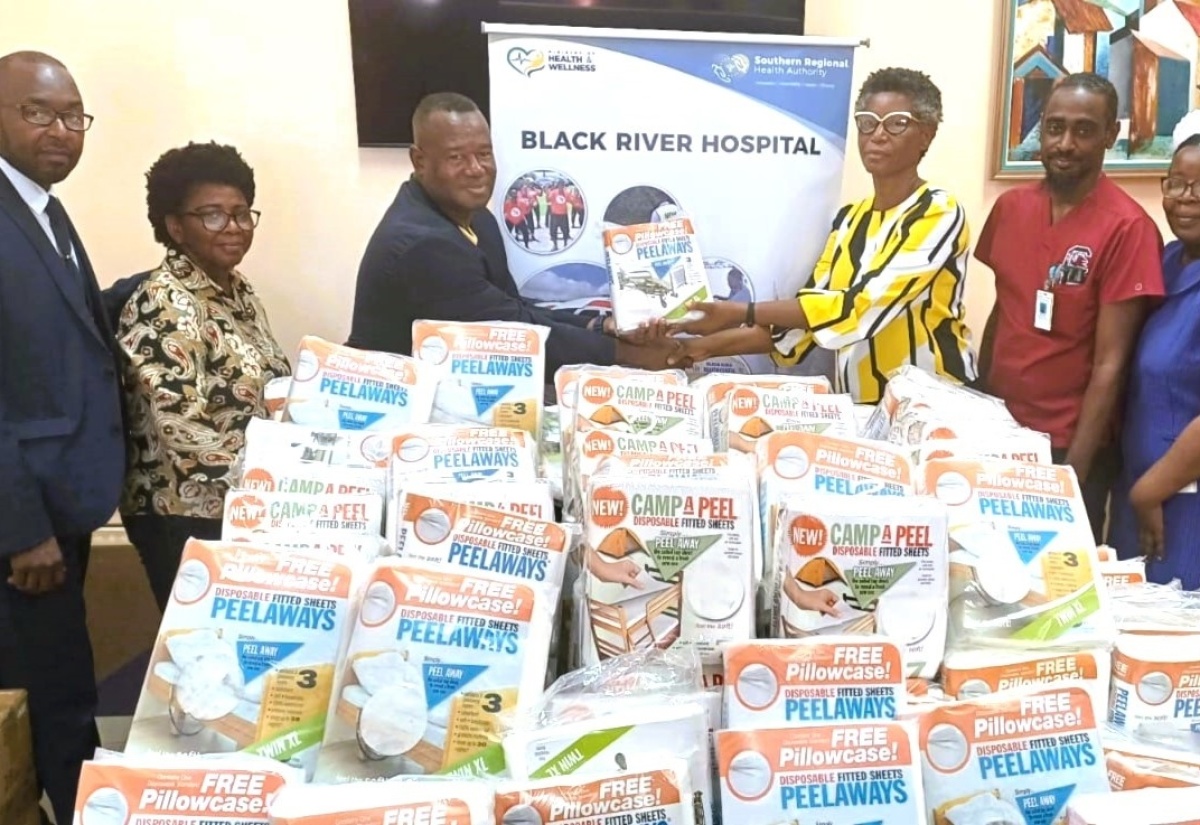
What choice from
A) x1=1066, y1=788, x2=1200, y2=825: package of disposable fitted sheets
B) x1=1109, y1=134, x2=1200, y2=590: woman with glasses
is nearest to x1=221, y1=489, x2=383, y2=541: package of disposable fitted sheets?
x1=1066, y1=788, x2=1200, y2=825: package of disposable fitted sheets

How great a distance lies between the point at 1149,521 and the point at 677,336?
3.91 ft

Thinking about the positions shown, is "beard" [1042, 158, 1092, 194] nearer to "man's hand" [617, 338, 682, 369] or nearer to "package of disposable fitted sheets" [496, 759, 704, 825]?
"man's hand" [617, 338, 682, 369]

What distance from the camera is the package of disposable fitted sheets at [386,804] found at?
85cm

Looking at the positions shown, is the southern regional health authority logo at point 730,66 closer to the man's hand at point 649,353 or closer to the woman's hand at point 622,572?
the man's hand at point 649,353

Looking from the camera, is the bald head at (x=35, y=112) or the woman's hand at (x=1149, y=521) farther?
the woman's hand at (x=1149, y=521)

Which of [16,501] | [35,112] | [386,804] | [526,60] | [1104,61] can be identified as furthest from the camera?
[1104,61]

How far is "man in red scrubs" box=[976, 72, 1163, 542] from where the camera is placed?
2.21 meters

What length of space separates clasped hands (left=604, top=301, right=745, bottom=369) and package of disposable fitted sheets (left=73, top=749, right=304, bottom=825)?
1.44 meters

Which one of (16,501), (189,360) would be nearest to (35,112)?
(189,360)

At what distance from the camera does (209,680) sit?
3.43ft

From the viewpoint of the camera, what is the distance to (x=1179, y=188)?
210cm

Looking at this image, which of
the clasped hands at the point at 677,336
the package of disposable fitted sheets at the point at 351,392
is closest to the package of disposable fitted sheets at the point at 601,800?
the package of disposable fitted sheets at the point at 351,392

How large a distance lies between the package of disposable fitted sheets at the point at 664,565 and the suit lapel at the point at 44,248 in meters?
1.34

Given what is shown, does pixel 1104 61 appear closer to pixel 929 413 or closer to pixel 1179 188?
pixel 1179 188
